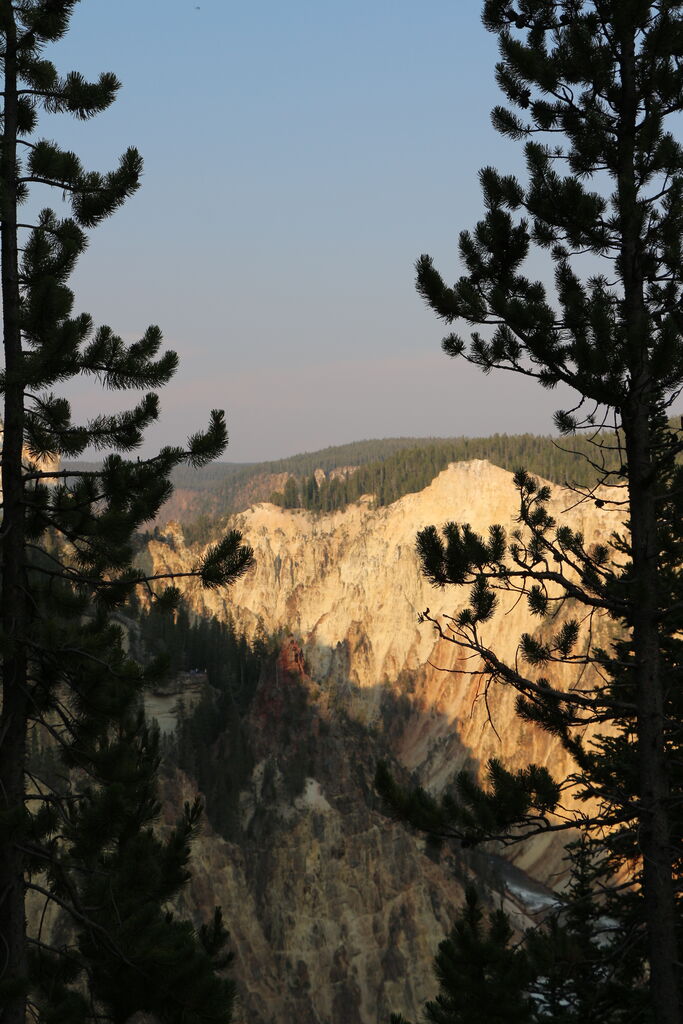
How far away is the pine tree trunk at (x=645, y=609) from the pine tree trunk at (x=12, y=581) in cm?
562

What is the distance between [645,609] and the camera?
30.2ft

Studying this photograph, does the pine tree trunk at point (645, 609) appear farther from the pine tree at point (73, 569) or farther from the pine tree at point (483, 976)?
the pine tree at point (73, 569)

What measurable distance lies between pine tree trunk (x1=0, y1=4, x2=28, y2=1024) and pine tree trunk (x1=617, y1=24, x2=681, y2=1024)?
5620 mm

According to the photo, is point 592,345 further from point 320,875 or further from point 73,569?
point 320,875

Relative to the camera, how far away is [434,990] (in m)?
39.9

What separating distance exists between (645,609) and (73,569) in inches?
224

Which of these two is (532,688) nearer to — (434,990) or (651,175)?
(651,175)

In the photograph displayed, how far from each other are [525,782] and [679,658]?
625 cm

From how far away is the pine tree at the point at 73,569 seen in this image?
916cm

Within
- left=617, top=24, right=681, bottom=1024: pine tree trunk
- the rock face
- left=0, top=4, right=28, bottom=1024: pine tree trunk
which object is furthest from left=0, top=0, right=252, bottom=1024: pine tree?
the rock face

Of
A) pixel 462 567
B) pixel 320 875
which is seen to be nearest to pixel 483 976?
pixel 462 567

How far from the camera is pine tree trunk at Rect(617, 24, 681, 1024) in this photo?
340 inches

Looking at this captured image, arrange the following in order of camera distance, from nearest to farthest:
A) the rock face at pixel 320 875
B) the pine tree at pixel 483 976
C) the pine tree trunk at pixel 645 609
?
the pine tree trunk at pixel 645 609 → the pine tree at pixel 483 976 → the rock face at pixel 320 875

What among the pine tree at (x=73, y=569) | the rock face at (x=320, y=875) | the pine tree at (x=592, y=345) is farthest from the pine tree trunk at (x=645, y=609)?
the rock face at (x=320, y=875)
